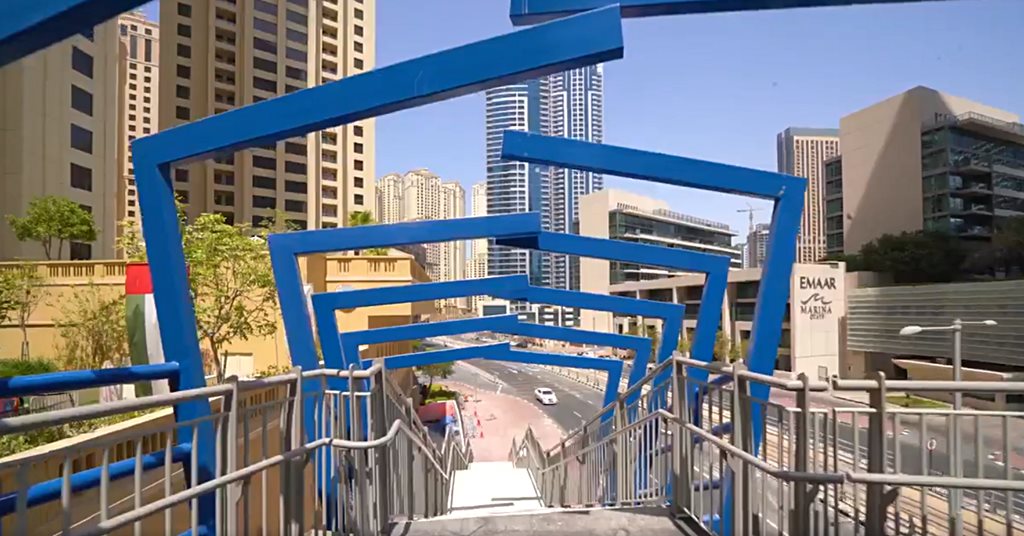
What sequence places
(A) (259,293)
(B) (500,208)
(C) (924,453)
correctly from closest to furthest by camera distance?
(C) (924,453) < (A) (259,293) < (B) (500,208)

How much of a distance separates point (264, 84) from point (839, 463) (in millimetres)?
48939

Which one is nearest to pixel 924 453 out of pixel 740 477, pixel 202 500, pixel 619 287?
pixel 740 477

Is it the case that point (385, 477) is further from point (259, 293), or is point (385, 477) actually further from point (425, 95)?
point (259, 293)

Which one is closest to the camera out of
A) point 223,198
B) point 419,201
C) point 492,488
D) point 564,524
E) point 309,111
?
point 309,111

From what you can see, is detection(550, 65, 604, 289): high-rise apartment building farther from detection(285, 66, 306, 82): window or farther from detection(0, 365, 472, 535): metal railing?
detection(0, 365, 472, 535): metal railing

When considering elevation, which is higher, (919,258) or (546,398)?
(919,258)

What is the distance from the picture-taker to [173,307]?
3543 mm

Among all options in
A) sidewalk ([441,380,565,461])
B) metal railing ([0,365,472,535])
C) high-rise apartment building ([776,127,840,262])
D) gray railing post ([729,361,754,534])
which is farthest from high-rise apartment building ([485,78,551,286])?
gray railing post ([729,361,754,534])

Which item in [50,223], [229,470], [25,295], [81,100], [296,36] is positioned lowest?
[229,470]

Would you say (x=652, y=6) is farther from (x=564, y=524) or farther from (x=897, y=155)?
(x=897, y=155)

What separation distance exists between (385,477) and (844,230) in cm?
4852

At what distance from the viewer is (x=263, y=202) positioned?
4366 centimetres

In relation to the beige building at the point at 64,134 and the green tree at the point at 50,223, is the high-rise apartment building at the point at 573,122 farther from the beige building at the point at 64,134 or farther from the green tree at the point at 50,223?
the green tree at the point at 50,223

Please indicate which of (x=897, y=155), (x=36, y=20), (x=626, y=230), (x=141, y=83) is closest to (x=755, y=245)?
(x=626, y=230)
